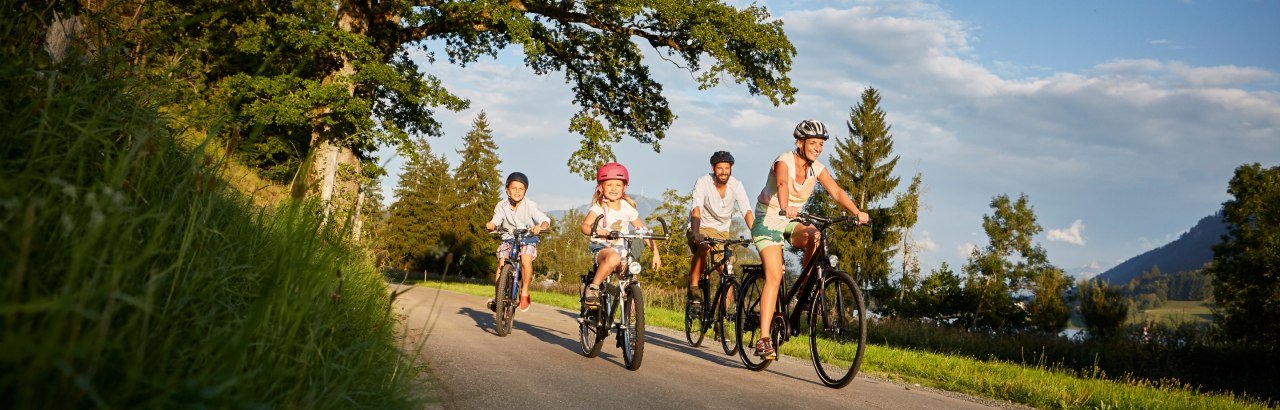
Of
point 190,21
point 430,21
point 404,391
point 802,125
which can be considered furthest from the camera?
point 430,21

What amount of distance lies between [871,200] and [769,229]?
57683 mm

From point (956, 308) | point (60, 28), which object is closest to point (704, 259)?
point (60, 28)

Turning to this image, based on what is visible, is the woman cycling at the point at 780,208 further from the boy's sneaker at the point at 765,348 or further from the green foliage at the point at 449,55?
the green foliage at the point at 449,55

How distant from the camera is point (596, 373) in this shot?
630 centimetres

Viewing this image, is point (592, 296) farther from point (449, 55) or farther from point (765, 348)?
point (449, 55)

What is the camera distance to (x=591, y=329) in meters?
7.50

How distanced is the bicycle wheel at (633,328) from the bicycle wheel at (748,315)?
1150mm

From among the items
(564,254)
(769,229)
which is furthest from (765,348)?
(564,254)

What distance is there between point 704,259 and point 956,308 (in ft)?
210

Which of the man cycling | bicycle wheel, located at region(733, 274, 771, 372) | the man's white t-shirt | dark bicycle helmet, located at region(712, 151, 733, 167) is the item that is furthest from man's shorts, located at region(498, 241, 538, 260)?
bicycle wheel, located at region(733, 274, 771, 372)

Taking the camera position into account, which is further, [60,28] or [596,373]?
[596,373]

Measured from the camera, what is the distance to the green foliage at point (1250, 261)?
132 feet

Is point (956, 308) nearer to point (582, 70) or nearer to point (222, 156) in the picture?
point (582, 70)

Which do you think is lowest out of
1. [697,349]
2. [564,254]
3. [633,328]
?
[697,349]
